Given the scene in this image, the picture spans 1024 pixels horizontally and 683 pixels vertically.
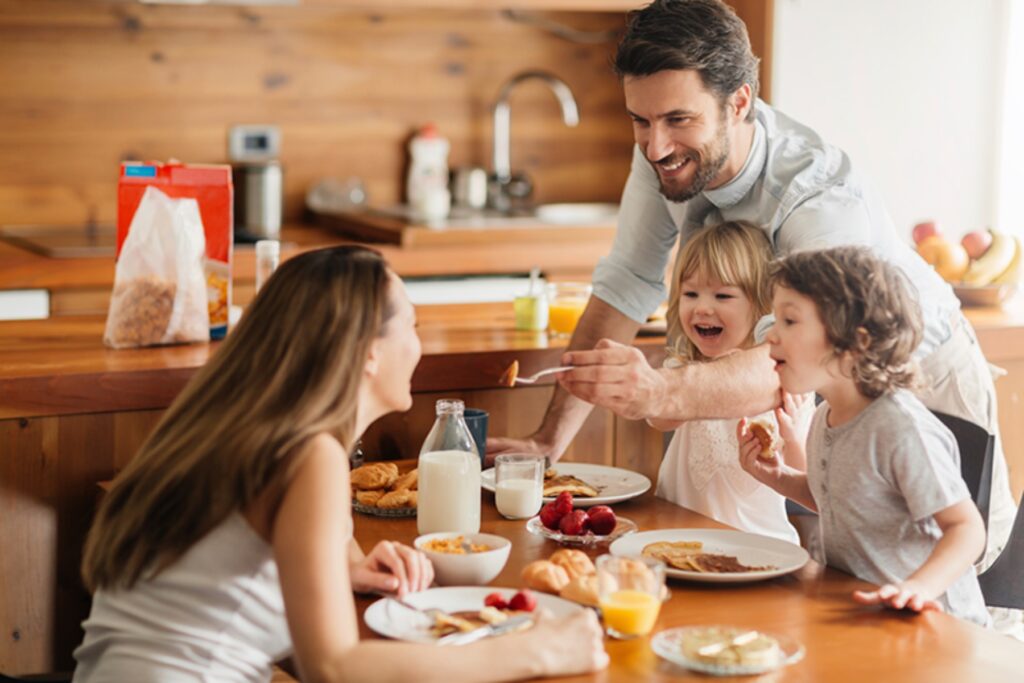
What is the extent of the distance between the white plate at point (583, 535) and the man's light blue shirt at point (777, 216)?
0.47 meters

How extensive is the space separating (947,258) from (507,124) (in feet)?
6.94

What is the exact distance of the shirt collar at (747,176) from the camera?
2498 millimetres

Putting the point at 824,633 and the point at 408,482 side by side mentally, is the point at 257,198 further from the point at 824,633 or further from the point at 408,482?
the point at 824,633

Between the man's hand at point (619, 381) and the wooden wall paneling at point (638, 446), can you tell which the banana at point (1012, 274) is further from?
the man's hand at point (619, 381)

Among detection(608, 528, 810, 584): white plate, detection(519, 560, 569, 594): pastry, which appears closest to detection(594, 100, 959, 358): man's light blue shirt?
detection(608, 528, 810, 584): white plate

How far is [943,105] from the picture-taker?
15.3ft

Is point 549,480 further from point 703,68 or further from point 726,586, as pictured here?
point 703,68

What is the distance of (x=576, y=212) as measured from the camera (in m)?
4.99

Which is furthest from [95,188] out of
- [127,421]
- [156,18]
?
[127,421]

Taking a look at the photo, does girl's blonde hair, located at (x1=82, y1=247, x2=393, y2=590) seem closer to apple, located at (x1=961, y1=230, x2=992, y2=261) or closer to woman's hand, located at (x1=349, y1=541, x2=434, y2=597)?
woman's hand, located at (x1=349, y1=541, x2=434, y2=597)

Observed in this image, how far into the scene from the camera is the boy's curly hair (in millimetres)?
1898

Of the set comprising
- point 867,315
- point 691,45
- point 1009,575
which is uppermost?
point 691,45

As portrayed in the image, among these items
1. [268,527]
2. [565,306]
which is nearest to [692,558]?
[268,527]

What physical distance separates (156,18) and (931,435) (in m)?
3.37
